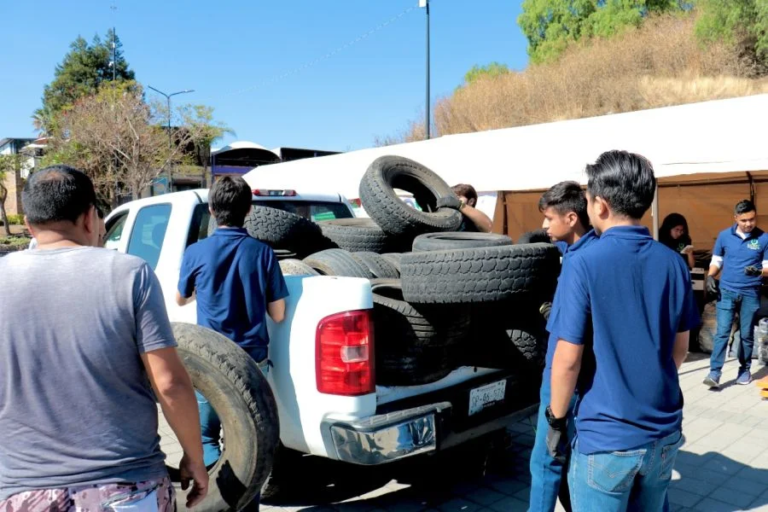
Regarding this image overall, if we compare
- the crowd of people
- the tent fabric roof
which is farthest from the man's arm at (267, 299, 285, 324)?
the tent fabric roof

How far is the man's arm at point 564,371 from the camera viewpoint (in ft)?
6.92

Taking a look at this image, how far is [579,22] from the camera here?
120 ft

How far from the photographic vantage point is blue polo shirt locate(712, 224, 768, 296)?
20.3ft

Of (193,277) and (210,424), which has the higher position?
(193,277)

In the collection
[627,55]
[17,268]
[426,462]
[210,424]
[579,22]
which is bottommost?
[426,462]

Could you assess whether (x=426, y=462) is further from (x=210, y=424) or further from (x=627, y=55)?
(x=627, y=55)

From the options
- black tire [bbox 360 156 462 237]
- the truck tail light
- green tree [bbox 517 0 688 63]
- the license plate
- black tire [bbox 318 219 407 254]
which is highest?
green tree [bbox 517 0 688 63]

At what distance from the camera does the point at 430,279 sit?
10.0ft

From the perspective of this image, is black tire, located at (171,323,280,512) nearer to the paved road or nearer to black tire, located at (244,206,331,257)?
the paved road

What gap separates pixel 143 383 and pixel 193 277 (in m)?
1.39

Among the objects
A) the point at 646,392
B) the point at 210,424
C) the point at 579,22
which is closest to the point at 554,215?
the point at 646,392

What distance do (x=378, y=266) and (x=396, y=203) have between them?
813mm

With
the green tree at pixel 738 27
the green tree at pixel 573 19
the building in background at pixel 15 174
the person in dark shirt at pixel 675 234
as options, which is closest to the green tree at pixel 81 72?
the building in background at pixel 15 174

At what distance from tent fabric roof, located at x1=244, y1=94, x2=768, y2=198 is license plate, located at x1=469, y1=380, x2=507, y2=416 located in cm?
535
